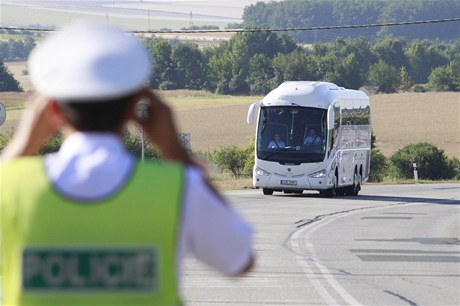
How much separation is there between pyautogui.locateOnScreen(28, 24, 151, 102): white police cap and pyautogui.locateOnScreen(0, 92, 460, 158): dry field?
70065mm

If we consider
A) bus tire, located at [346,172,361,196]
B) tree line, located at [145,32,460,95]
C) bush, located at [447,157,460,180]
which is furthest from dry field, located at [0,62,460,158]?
bus tire, located at [346,172,361,196]

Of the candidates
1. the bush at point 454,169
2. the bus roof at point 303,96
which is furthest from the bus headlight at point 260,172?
the bush at point 454,169

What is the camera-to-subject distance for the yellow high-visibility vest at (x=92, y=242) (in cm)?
310

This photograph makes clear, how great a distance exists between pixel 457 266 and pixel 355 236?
538 centimetres

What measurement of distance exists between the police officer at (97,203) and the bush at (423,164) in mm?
55273

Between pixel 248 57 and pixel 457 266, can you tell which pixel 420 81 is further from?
pixel 457 266

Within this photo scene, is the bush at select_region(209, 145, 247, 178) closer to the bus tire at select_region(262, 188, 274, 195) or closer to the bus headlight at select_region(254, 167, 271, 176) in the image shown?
the bus tire at select_region(262, 188, 274, 195)

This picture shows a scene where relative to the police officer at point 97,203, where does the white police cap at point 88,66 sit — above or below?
above

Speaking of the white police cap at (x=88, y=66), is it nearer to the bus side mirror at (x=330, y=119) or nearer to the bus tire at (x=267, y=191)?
the bus side mirror at (x=330, y=119)

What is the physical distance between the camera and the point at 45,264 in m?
3.11

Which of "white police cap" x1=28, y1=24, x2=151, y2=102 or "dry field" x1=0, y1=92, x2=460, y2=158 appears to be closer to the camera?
"white police cap" x1=28, y1=24, x2=151, y2=102

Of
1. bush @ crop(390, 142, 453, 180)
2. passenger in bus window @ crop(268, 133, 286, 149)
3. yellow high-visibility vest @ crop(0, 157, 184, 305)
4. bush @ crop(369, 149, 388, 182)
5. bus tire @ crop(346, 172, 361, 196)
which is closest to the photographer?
yellow high-visibility vest @ crop(0, 157, 184, 305)

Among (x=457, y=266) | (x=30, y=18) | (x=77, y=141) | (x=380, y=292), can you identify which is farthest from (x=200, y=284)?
(x=30, y=18)

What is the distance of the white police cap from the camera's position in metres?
3.11
